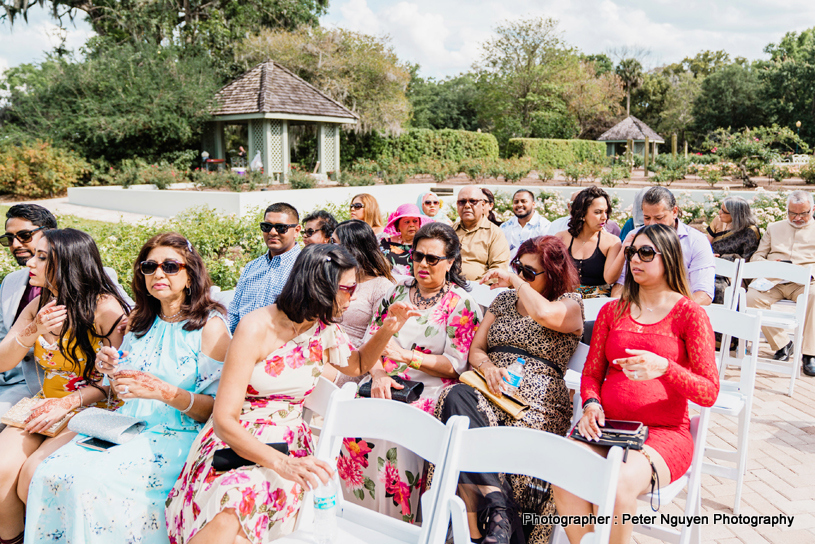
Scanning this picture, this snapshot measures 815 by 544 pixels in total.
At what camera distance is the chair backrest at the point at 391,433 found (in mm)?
2023

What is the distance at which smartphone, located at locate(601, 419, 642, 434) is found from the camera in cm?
240

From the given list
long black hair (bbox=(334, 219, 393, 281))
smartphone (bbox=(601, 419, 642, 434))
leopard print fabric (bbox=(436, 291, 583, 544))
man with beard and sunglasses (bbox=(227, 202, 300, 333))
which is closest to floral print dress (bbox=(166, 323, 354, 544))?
leopard print fabric (bbox=(436, 291, 583, 544))

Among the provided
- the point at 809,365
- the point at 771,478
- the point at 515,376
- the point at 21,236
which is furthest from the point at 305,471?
the point at 809,365

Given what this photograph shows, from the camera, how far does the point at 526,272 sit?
125 inches

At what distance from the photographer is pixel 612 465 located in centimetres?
172

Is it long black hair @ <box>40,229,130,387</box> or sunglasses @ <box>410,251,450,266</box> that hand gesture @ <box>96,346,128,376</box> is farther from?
sunglasses @ <box>410,251,450,266</box>

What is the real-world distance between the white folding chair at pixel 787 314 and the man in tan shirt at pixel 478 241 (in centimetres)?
222

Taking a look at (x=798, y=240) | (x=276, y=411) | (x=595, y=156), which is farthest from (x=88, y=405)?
(x=595, y=156)

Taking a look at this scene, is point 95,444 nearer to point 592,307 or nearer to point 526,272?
point 526,272

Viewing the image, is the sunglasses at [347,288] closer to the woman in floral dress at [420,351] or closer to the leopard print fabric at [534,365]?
the woman in floral dress at [420,351]

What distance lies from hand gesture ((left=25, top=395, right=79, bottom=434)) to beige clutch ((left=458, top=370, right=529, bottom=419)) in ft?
6.49

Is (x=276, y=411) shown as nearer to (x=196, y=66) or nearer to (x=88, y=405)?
(x=88, y=405)

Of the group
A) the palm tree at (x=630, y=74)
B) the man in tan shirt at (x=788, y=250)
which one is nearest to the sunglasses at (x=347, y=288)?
the man in tan shirt at (x=788, y=250)

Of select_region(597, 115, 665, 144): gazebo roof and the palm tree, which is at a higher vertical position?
the palm tree
